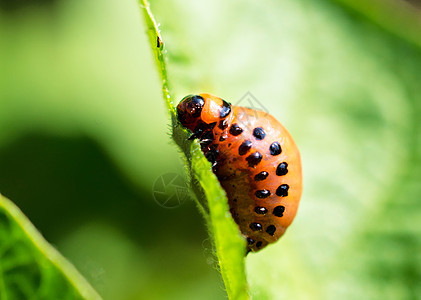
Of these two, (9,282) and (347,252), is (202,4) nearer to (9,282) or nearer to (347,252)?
(347,252)

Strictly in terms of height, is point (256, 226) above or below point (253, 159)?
below

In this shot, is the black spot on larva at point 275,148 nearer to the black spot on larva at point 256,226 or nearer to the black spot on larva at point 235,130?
the black spot on larva at point 235,130

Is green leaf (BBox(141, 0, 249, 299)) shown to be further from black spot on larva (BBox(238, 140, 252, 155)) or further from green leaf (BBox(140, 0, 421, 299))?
green leaf (BBox(140, 0, 421, 299))

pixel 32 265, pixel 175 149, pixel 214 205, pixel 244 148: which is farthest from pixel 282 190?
pixel 32 265

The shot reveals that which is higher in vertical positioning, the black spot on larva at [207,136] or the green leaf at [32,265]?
the black spot on larva at [207,136]

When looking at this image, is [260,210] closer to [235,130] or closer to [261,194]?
[261,194]

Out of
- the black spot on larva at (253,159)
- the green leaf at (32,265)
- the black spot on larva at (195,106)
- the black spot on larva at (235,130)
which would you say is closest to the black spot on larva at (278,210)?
the black spot on larva at (253,159)

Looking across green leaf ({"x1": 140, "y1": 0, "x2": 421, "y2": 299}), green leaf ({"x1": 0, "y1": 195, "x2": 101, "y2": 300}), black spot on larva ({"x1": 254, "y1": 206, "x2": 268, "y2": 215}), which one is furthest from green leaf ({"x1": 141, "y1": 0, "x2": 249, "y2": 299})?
green leaf ({"x1": 140, "y1": 0, "x2": 421, "y2": 299})
